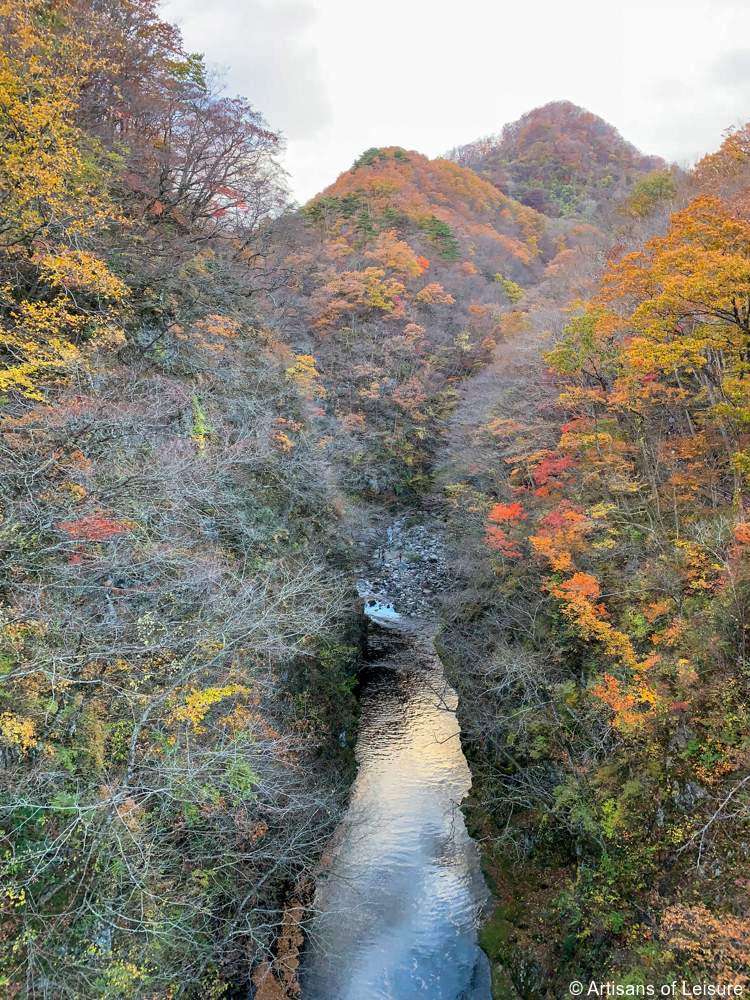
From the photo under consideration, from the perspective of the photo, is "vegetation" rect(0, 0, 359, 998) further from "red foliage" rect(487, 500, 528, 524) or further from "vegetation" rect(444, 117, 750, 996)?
"red foliage" rect(487, 500, 528, 524)

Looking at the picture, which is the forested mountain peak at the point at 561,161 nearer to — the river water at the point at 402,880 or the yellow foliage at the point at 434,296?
the yellow foliage at the point at 434,296

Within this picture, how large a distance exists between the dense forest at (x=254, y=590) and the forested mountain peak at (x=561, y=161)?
4444 cm

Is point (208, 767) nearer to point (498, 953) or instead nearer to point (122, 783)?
point (122, 783)

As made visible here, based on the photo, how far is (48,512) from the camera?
713 centimetres

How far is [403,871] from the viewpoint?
1094cm

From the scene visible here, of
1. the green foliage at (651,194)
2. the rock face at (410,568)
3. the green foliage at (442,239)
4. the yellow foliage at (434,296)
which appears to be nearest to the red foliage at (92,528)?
the rock face at (410,568)

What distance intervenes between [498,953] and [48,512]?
36.4 feet

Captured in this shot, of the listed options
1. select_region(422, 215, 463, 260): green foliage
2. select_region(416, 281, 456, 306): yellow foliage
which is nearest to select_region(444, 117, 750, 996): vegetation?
select_region(416, 281, 456, 306): yellow foliage

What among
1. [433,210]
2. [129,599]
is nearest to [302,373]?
[129,599]

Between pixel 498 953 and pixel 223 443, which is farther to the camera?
pixel 223 443

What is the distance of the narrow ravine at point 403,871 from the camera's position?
896cm

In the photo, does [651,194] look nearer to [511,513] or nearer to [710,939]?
[511,513]

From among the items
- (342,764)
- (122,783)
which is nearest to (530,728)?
(342,764)

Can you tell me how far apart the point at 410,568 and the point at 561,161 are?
6023cm
